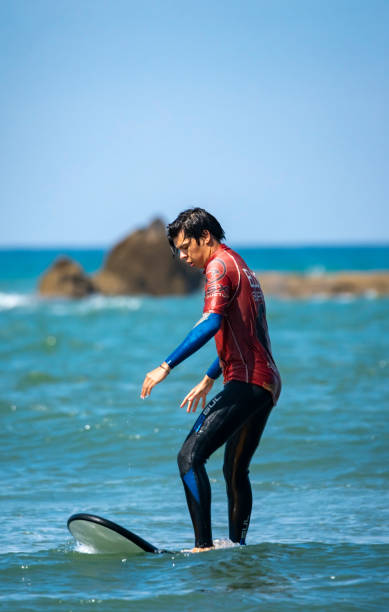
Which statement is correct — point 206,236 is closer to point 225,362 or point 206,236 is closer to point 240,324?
point 240,324

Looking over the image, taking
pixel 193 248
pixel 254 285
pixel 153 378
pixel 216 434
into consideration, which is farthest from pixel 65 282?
pixel 153 378

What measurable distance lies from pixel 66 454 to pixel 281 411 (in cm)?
323

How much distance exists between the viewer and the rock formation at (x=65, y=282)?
38.4 metres

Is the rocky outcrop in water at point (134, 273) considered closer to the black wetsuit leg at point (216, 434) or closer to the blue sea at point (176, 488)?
the blue sea at point (176, 488)

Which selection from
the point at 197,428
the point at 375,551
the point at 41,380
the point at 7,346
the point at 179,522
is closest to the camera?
the point at 197,428

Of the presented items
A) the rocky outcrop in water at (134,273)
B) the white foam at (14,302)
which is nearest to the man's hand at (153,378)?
the white foam at (14,302)

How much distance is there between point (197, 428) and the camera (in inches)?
205

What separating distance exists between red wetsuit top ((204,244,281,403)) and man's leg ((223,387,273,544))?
A: 13 centimetres

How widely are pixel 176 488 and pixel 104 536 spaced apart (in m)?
2.48

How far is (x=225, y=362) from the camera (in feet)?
17.4

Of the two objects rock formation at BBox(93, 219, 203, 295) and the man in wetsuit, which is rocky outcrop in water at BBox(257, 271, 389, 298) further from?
the man in wetsuit

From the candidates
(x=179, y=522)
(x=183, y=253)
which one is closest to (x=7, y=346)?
(x=179, y=522)

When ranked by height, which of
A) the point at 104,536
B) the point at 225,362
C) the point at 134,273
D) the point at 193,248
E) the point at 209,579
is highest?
the point at 134,273

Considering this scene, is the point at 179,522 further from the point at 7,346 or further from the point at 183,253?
the point at 7,346
